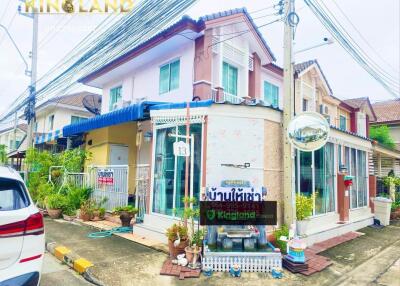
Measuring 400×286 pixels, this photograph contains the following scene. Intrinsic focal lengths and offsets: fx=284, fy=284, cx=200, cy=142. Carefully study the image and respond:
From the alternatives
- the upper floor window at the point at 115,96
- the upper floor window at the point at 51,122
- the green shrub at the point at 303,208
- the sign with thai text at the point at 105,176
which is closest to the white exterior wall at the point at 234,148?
the green shrub at the point at 303,208

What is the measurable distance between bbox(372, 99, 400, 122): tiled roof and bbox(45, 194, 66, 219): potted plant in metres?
25.4

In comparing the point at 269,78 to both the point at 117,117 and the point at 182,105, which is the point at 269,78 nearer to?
the point at 117,117

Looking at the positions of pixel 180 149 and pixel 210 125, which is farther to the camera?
pixel 210 125

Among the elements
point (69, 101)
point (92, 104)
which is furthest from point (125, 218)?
point (69, 101)

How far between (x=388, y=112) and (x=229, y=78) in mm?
21674

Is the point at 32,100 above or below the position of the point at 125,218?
above

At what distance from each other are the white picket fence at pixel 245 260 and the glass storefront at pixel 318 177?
2.86 metres

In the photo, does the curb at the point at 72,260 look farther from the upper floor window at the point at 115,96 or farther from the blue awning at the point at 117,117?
the upper floor window at the point at 115,96

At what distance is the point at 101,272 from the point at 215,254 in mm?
2114

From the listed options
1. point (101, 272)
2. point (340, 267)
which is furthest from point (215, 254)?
point (340, 267)

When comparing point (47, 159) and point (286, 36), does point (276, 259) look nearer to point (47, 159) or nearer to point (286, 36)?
point (286, 36)

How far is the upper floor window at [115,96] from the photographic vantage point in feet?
48.2

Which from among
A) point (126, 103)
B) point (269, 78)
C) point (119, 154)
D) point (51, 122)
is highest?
point (269, 78)

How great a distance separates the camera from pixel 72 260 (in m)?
5.62
